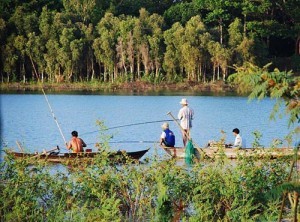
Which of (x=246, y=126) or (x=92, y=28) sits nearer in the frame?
(x=246, y=126)

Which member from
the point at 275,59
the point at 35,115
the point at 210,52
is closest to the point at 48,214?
the point at 35,115

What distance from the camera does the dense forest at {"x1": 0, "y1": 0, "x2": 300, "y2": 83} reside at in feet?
148

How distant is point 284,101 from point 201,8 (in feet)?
147

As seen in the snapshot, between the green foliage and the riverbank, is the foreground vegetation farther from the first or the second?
the riverbank

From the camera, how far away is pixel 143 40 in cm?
4591

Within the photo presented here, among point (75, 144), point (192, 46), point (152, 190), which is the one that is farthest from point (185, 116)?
point (192, 46)

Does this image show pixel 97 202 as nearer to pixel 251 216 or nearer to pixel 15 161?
pixel 15 161

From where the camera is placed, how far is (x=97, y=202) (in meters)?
8.08

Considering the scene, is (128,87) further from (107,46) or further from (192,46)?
→ (192,46)

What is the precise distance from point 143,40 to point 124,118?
1742cm

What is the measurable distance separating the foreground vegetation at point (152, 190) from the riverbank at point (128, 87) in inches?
1384

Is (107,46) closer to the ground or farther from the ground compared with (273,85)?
farther from the ground

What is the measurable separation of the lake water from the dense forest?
5.01 m

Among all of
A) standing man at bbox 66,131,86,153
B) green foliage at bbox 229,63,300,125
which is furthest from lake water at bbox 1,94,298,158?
green foliage at bbox 229,63,300,125
